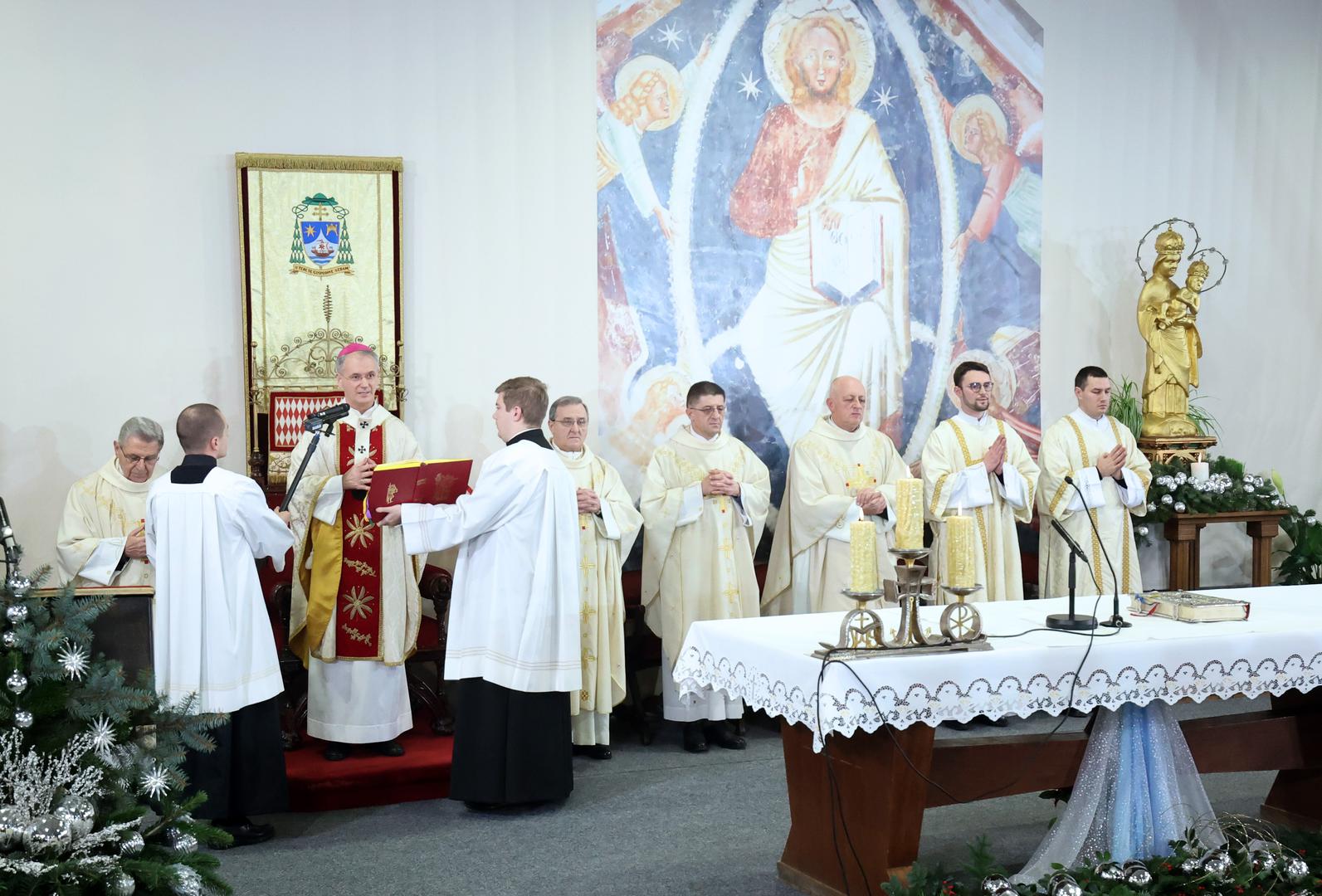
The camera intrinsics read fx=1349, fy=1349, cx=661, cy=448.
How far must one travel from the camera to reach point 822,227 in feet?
29.4

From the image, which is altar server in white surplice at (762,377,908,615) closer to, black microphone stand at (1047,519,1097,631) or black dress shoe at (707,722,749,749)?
black dress shoe at (707,722,749,749)

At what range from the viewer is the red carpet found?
622 centimetres

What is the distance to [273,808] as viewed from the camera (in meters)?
5.74

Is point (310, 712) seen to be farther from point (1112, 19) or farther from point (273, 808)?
point (1112, 19)

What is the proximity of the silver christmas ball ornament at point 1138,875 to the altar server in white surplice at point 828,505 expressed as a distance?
10.6 feet

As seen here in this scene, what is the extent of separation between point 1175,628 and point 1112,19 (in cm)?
633

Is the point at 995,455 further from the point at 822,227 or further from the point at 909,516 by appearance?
the point at 909,516

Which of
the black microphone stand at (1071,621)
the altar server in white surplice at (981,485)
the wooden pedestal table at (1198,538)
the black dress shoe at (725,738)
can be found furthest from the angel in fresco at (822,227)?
the black microphone stand at (1071,621)

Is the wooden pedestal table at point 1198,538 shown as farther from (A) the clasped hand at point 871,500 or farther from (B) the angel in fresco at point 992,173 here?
(A) the clasped hand at point 871,500

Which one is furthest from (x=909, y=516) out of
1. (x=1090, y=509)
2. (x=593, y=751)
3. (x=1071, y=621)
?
(x=1090, y=509)

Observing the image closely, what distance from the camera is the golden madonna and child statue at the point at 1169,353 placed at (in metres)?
9.13

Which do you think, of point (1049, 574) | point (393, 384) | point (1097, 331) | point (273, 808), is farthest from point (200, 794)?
point (1097, 331)

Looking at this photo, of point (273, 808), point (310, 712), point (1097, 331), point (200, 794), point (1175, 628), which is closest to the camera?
point (200, 794)

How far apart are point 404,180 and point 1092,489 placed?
447 centimetres
